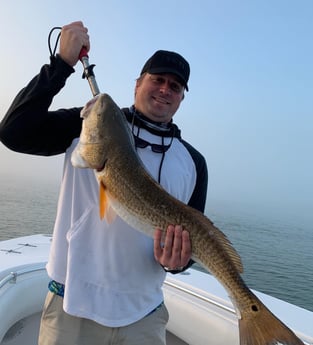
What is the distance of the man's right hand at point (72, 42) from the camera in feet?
7.57

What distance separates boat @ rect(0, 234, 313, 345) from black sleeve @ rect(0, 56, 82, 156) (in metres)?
2.49

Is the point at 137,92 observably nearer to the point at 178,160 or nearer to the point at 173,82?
the point at 173,82

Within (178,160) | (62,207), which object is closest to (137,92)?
(178,160)

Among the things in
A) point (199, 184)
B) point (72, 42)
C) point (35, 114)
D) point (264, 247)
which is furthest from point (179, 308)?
point (264, 247)

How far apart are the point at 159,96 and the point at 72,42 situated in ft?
2.61

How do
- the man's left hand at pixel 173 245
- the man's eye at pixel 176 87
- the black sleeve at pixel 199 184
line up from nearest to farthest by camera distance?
the man's left hand at pixel 173 245, the man's eye at pixel 176 87, the black sleeve at pixel 199 184

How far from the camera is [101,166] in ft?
7.79

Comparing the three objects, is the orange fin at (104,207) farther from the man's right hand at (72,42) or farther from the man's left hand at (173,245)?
the man's right hand at (72,42)

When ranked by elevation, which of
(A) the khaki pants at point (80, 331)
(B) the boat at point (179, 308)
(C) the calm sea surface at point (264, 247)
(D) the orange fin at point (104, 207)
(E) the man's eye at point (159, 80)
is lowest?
(C) the calm sea surface at point (264, 247)

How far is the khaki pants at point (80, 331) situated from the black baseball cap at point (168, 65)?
1796mm

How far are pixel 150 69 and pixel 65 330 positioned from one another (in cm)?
198

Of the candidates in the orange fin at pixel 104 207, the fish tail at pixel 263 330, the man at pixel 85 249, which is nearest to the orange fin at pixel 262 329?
the fish tail at pixel 263 330

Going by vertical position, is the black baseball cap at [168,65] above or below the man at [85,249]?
above

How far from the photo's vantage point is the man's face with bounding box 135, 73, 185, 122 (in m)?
2.84
